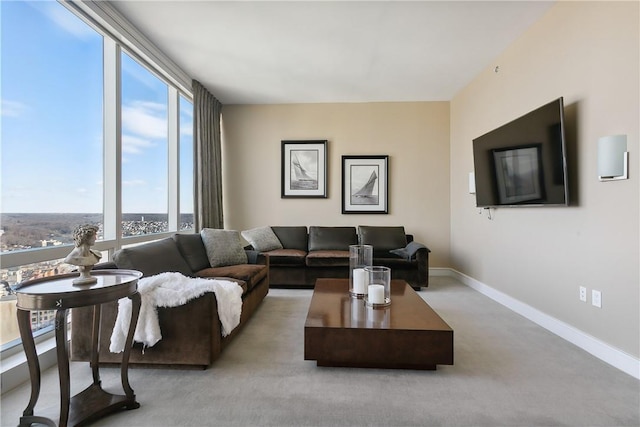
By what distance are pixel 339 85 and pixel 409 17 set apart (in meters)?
1.67

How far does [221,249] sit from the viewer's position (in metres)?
3.48

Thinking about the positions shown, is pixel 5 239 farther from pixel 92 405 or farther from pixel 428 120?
pixel 428 120

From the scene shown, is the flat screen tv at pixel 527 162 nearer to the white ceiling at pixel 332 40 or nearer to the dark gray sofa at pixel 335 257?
the white ceiling at pixel 332 40

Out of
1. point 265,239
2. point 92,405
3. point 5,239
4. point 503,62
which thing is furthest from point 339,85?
point 92,405

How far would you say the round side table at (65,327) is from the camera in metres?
1.37

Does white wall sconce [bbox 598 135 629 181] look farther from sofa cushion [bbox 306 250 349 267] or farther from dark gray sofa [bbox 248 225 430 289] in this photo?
sofa cushion [bbox 306 250 349 267]

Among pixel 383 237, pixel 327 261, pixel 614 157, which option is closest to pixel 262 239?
pixel 327 261

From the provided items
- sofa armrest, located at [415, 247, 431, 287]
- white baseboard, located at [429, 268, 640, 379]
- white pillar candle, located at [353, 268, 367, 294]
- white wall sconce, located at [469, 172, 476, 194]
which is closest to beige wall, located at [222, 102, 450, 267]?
white wall sconce, located at [469, 172, 476, 194]

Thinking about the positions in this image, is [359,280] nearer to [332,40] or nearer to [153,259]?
[153,259]

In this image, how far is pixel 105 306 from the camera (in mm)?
2025

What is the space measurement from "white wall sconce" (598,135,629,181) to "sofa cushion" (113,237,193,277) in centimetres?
334

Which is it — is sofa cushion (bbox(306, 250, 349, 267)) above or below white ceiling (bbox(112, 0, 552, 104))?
below

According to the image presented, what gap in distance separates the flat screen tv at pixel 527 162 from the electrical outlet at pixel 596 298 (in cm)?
69

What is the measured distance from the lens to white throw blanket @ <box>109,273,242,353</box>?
191cm
